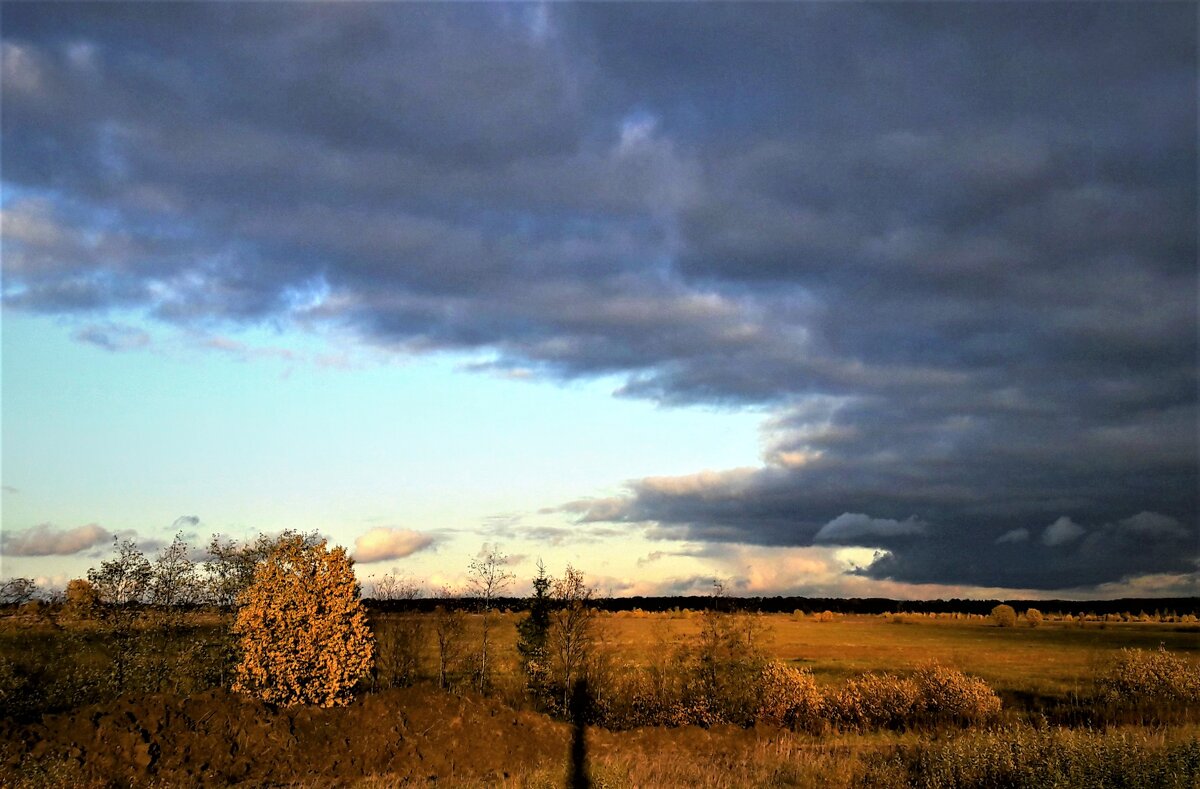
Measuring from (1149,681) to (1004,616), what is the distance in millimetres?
58986

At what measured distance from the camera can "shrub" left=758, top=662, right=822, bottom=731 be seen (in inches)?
1375

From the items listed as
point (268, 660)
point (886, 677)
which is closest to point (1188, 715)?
point (886, 677)

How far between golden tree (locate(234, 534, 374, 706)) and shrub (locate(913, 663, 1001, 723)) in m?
24.1

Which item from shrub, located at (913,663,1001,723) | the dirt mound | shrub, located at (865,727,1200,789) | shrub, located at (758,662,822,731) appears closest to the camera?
shrub, located at (865,727,1200,789)

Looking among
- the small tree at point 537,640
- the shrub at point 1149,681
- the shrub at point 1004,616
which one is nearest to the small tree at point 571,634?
the small tree at point 537,640

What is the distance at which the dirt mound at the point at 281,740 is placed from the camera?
60.7 ft

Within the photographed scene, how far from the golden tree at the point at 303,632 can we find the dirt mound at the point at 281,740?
0.56 meters

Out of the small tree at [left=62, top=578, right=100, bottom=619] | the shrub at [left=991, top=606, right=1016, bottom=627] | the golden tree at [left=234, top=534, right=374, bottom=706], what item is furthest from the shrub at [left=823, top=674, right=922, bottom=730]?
the shrub at [left=991, top=606, right=1016, bottom=627]

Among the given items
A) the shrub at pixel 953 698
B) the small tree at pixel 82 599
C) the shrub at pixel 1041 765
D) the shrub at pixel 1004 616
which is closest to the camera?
the shrub at pixel 1041 765

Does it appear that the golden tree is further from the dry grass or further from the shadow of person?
the dry grass

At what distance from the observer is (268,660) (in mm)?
22172

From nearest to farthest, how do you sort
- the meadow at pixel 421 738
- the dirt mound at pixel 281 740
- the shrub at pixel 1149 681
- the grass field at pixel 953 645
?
the dirt mound at pixel 281 740 < the meadow at pixel 421 738 < the shrub at pixel 1149 681 < the grass field at pixel 953 645

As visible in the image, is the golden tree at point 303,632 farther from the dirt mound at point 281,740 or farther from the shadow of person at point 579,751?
the shadow of person at point 579,751

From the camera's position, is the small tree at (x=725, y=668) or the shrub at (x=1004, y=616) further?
the shrub at (x=1004, y=616)
